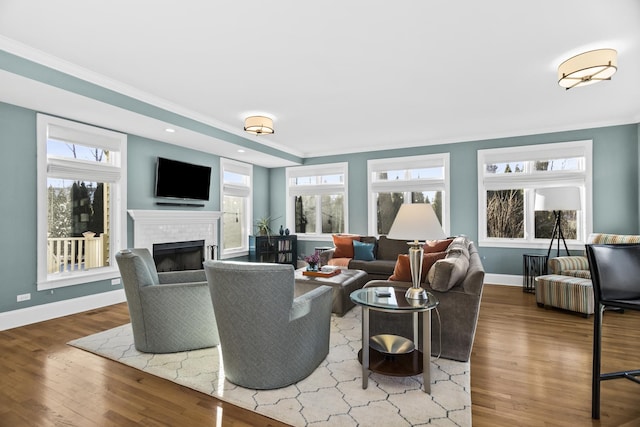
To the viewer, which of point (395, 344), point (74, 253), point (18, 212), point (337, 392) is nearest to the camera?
point (337, 392)

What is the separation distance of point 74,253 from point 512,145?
23.0 ft

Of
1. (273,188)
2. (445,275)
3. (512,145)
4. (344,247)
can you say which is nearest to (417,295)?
(445,275)

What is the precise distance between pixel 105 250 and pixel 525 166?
690cm

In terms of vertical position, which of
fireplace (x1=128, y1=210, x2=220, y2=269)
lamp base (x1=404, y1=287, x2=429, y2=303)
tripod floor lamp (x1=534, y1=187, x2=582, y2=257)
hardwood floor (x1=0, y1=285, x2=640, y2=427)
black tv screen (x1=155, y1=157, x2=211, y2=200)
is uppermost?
black tv screen (x1=155, y1=157, x2=211, y2=200)

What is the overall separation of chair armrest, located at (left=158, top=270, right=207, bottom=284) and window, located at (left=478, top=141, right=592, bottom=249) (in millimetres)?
4925

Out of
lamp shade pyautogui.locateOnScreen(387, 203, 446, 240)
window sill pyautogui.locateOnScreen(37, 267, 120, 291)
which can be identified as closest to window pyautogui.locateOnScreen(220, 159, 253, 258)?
window sill pyautogui.locateOnScreen(37, 267, 120, 291)

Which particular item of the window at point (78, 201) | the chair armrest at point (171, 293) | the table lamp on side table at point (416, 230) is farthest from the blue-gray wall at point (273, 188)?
the table lamp on side table at point (416, 230)

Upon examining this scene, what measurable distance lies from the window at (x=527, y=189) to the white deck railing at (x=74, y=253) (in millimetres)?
6222

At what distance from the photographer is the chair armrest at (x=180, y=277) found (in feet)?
11.0

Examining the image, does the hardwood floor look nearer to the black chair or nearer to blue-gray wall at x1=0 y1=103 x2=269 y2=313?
the black chair

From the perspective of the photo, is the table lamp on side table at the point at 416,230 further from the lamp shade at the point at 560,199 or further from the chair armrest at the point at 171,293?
the lamp shade at the point at 560,199

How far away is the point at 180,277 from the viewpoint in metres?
3.38

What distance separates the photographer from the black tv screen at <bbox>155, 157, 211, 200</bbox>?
5258 millimetres

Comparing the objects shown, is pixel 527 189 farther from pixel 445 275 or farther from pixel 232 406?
pixel 232 406
